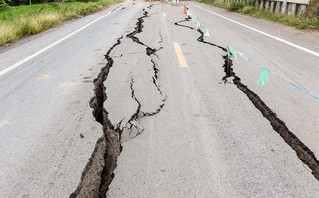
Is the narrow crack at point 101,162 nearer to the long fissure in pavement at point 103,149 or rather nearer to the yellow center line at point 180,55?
the long fissure in pavement at point 103,149

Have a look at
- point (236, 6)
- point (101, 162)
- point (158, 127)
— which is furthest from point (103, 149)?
point (236, 6)

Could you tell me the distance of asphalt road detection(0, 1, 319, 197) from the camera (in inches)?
74.7

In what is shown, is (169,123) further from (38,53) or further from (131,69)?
(38,53)

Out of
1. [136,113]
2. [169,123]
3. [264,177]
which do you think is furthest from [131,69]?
[264,177]

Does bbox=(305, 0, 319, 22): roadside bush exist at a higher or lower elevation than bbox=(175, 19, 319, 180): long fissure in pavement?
higher

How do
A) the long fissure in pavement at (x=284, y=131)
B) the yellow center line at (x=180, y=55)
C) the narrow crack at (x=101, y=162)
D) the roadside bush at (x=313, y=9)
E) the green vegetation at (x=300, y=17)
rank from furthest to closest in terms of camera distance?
the roadside bush at (x=313, y=9)
the green vegetation at (x=300, y=17)
the yellow center line at (x=180, y=55)
the long fissure in pavement at (x=284, y=131)
the narrow crack at (x=101, y=162)

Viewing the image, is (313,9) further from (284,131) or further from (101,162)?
(101,162)

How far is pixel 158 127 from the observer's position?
2.63 meters

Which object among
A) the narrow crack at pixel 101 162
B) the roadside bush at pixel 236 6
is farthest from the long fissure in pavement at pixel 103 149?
the roadside bush at pixel 236 6

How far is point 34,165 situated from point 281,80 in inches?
134

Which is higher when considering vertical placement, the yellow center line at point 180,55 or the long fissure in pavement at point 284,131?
the yellow center line at point 180,55

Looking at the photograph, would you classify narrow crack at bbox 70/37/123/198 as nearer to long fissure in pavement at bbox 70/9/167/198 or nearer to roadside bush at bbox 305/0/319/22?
long fissure in pavement at bbox 70/9/167/198

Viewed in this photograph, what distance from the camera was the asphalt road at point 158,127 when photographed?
190 centimetres

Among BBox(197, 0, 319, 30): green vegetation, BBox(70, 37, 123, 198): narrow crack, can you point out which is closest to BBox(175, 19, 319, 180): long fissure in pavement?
BBox(70, 37, 123, 198): narrow crack
